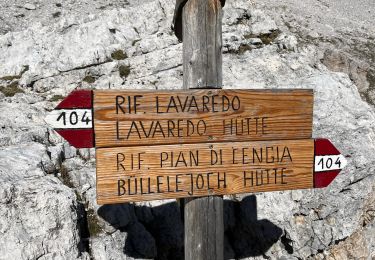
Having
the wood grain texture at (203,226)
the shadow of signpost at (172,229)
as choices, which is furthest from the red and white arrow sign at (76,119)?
the shadow of signpost at (172,229)

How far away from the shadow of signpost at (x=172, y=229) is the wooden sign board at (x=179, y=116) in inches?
170

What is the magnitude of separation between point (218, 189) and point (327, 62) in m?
12.7

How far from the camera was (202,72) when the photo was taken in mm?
4578

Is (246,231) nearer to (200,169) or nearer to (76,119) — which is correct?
(200,169)

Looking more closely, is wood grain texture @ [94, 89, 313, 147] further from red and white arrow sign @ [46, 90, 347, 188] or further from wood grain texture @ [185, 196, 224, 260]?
wood grain texture @ [185, 196, 224, 260]

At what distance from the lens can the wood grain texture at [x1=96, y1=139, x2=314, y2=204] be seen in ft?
13.7

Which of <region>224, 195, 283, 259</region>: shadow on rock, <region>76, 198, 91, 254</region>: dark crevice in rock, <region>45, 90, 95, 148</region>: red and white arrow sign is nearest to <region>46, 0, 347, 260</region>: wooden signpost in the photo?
<region>45, 90, 95, 148</region>: red and white arrow sign

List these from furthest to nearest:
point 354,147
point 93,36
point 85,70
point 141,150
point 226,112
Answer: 1. point 93,36
2. point 85,70
3. point 354,147
4. point 226,112
5. point 141,150

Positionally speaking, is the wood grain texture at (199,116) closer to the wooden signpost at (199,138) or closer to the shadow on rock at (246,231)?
the wooden signpost at (199,138)

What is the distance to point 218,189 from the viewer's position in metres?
4.51

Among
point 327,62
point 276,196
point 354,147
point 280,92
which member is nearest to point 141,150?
point 280,92

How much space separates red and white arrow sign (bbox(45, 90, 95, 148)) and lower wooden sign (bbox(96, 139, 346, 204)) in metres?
0.22

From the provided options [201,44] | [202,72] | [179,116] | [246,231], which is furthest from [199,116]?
[246,231]

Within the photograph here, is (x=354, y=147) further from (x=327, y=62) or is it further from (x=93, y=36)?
(x=93, y=36)
